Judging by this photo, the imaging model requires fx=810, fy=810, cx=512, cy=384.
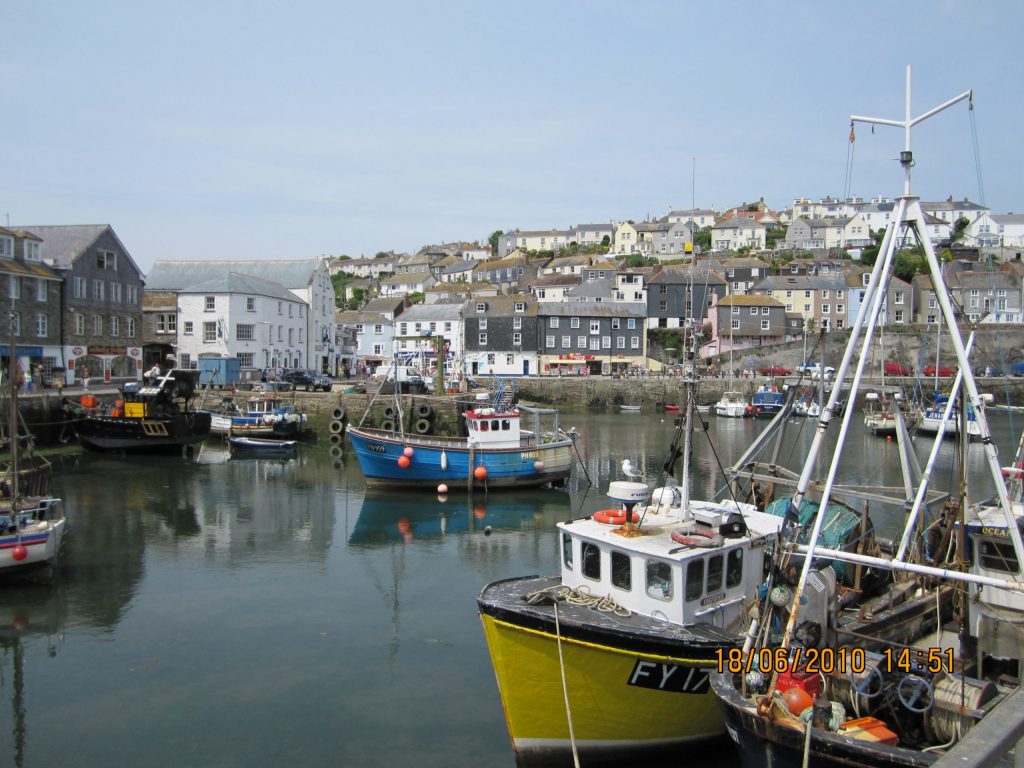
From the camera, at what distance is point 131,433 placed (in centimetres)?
3556

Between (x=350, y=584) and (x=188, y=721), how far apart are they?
6717mm

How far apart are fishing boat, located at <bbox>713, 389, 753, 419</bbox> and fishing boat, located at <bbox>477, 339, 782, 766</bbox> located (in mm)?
46395

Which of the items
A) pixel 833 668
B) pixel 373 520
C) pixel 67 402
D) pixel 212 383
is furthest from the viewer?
pixel 212 383

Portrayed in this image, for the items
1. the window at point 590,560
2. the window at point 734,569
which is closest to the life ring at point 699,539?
the window at point 734,569

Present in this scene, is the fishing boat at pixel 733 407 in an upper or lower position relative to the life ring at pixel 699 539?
lower

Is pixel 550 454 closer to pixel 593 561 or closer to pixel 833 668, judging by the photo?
pixel 593 561

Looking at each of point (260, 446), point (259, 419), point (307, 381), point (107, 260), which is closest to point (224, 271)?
point (107, 260)

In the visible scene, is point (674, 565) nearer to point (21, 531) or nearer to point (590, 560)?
point (590, 560)

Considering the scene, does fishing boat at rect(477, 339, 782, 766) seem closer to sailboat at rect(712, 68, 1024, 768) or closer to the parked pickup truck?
sailboat at rect(712, 68, 1024, 768)

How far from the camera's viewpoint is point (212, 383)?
5122 cm

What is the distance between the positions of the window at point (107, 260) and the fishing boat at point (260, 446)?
657 inches

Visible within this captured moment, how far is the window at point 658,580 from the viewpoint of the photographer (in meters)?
10.3

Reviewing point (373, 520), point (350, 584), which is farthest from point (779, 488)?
point (350, 584)

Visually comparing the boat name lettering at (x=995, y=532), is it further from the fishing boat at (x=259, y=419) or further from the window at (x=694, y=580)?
the fishing boat at (x=259, y=419)
